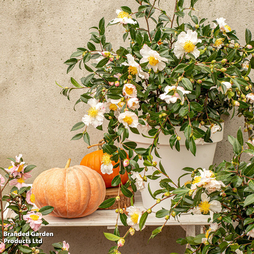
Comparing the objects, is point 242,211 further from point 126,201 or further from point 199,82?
point 126,201

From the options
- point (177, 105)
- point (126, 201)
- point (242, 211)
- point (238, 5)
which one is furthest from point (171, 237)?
point (238, 5)

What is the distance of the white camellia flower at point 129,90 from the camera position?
2.28ft

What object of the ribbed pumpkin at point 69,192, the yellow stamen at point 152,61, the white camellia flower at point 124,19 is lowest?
the ribbed pumpkin at point 69,192

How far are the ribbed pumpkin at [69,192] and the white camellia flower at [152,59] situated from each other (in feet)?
1.69

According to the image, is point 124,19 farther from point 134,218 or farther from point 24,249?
point 24,249

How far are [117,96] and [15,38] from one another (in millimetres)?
945

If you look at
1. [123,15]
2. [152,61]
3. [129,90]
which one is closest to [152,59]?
[152,61]

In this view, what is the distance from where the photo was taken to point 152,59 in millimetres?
720

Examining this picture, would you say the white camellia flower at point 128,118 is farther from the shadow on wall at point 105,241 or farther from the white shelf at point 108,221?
the shadow on wall at point 105,241

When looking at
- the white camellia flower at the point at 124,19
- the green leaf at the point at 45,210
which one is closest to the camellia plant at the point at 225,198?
the green leaf at the point at 45,210

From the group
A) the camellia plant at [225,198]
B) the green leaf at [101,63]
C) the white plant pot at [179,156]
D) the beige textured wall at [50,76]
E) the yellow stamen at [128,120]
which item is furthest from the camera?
the beige textured wall at [50,76]

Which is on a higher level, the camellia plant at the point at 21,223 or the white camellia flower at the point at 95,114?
the white camellia flower at the point at 95,114

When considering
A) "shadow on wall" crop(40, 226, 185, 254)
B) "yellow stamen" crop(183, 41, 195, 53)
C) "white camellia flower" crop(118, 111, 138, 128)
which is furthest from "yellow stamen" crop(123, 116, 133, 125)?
A: "shadow on wall" crop(40, 226, 185, 254)

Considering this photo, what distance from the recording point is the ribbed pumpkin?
0.95 metres
